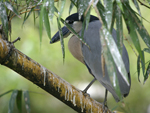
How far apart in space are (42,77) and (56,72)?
140 cm

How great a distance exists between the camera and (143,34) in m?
0.79

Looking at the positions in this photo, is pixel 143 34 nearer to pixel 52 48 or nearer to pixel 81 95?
pixel 81 95

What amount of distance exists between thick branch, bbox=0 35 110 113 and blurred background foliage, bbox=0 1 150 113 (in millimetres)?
1172

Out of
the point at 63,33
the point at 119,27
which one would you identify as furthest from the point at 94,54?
the point at 119,27

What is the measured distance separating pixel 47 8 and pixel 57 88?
1.10 feet

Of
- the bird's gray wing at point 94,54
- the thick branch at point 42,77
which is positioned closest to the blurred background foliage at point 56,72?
the bird's gray wing at point 94,54

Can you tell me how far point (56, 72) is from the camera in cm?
226

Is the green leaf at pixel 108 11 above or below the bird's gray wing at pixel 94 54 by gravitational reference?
above

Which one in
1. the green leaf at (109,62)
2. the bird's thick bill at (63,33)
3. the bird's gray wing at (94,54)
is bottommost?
the bird's gray wing at (94,54)

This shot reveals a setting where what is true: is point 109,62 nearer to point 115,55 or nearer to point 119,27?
point 115,55

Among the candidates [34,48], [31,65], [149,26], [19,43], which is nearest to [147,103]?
[149,26]

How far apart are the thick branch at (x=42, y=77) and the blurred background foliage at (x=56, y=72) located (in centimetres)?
117

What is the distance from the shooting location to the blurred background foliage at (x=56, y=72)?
2090mm

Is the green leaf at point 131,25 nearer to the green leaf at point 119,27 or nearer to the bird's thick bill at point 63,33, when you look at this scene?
the green leaf at point 119,27
